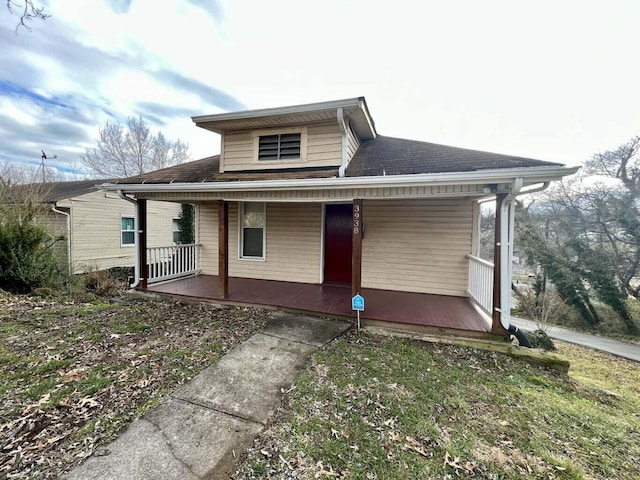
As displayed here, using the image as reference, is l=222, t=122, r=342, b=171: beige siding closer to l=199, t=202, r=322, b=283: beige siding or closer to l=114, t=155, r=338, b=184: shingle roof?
l=114, t=155, r=338, b=184: shingle roof

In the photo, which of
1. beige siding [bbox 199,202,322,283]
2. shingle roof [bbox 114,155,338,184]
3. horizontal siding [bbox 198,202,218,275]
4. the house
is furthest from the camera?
horizontal siding [bbox 198,202,218,275]

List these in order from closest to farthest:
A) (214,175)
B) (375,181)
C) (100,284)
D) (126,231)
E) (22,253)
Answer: (375,181) < (214,175) < (22,253) < (100,284) < (126,231)

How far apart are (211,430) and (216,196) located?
4.26 metres

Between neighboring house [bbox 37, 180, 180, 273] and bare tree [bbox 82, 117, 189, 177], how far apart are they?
8180mm

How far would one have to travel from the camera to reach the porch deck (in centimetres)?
475

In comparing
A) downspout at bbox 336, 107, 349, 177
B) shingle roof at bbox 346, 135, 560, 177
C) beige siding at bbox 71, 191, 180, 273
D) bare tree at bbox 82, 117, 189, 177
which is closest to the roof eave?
downspout at bbox 336, 107, 349, 177

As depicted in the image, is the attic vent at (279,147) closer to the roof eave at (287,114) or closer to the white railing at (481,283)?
the roof eave at (287,114)

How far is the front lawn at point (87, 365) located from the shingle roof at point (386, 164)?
9.35 feet

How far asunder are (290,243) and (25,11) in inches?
224

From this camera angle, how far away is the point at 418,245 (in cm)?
660

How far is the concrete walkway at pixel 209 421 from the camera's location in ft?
6.86

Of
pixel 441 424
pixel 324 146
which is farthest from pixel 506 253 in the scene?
pixel 324 146

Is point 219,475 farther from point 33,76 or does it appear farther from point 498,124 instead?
point 498,124

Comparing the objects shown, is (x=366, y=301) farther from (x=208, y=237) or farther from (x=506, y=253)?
(x=208, y=237)
